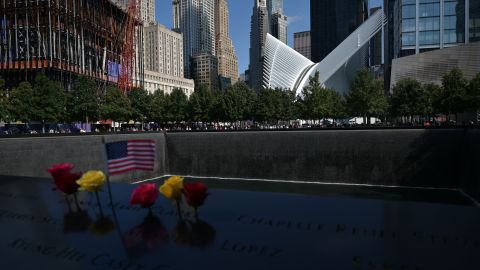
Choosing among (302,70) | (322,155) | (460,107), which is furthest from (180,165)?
(302,70)

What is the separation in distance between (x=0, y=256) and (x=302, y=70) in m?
97.5

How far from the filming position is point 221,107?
66688 mm

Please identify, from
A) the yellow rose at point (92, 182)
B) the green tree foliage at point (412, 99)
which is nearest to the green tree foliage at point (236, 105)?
the green tree foliage at point (412, 99)

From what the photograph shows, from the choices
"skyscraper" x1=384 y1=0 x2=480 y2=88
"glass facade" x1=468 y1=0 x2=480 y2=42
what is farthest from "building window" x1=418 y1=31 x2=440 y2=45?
"glass facade" x1=468 y1=0 x2=480 y2=42

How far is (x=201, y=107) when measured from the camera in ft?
225

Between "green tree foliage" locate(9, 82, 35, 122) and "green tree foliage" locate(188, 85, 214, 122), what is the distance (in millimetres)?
25482

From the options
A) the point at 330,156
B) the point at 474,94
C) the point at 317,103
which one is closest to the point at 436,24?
the point at 317,103

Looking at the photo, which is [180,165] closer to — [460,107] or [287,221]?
[287,221]

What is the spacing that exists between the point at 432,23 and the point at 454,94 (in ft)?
158

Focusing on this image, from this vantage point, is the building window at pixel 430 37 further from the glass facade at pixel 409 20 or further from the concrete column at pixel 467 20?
the concrete column at pixel 467 20

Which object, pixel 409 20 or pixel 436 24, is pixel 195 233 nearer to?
pixel 409 20

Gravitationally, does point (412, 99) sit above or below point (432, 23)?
below

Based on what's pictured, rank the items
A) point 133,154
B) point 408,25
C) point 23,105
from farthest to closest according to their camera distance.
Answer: point 408,25 < point 23,105 < point 133,154

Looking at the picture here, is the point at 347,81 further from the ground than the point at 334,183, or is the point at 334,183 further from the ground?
the point at 347,81
